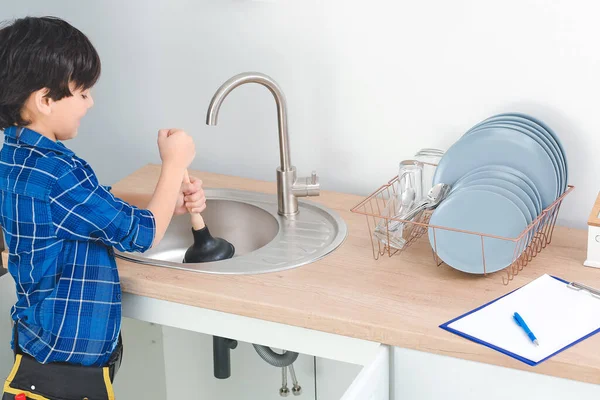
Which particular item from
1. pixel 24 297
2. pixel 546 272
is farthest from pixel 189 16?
pixel 546 272

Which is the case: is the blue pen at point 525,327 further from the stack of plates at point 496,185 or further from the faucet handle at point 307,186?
the faucet handle at point 307,186

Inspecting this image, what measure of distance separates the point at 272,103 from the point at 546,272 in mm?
760

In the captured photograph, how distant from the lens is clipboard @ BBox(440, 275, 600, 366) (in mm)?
1188

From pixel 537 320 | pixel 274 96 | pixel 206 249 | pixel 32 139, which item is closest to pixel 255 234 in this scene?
A: pixel 206 249

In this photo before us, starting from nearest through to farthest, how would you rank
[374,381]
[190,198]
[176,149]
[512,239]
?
[374,381], [512,239], [176,149], [190,198]

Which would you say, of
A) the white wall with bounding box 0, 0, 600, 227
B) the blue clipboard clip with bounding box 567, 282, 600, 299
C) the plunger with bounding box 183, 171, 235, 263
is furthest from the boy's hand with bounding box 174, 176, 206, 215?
the blue clipboard clip with bounding box 567, 282, 600, 299

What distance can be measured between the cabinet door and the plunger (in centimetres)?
48

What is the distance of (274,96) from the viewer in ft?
5.28

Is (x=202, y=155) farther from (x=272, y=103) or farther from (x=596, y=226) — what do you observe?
(x=596, y=226)

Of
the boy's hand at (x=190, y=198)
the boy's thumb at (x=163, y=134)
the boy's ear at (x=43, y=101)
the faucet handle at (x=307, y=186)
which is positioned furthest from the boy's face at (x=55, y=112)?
the faucet handle at (x=307, y=186)

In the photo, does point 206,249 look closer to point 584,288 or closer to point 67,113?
point 67,113

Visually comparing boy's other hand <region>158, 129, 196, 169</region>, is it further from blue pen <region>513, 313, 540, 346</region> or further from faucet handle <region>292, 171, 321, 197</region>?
blue pen <region>513, 313, 540, 346</region>

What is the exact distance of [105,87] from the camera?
2057mm

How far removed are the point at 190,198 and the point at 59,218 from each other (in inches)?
13.6
